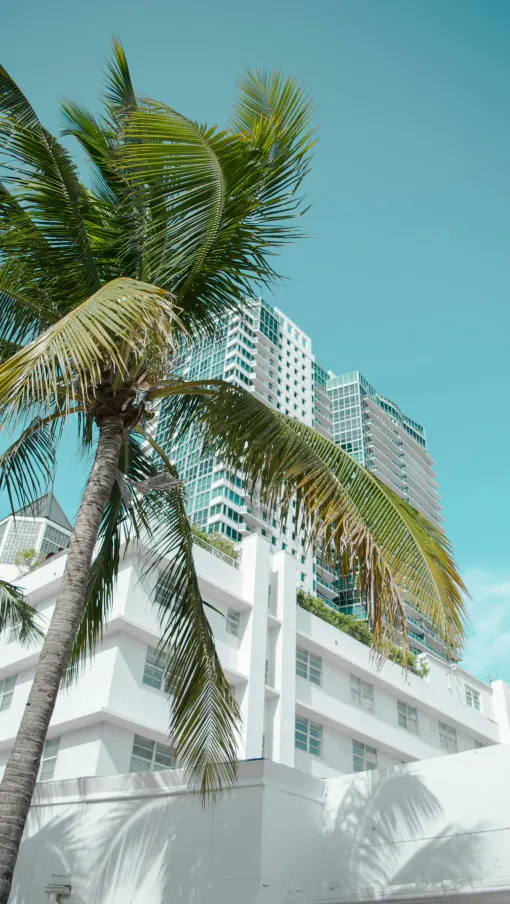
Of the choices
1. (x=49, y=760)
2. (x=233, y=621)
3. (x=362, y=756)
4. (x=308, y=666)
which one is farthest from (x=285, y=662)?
(x=49, y=760)

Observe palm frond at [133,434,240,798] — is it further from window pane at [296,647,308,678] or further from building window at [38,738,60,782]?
window pane at [296,647,308,678]

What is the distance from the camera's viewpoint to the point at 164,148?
24.7 ft

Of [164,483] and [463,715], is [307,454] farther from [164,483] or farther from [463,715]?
[463,715]

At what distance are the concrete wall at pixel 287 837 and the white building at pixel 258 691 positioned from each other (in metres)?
10.9

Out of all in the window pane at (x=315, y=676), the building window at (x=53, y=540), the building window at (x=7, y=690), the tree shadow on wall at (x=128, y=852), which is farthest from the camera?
the building window at (x=53, y=540)

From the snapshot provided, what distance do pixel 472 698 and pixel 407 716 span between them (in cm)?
714

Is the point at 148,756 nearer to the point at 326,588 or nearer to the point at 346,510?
the point at 346,510

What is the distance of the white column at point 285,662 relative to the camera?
2911cm

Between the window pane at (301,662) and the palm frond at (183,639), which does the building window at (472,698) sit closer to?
the window pane at (301,662)

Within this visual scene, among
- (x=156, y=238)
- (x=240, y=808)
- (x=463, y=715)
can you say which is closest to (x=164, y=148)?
(x=156, y=238)

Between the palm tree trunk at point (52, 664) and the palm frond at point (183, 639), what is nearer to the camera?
the palm tree trunk at point (52, 664)

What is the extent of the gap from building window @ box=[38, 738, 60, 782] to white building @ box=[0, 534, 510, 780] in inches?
2.0

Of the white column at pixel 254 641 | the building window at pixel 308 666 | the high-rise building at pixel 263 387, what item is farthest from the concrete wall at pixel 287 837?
the high-rise building at pixel 263 387

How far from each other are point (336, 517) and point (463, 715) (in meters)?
33.8
